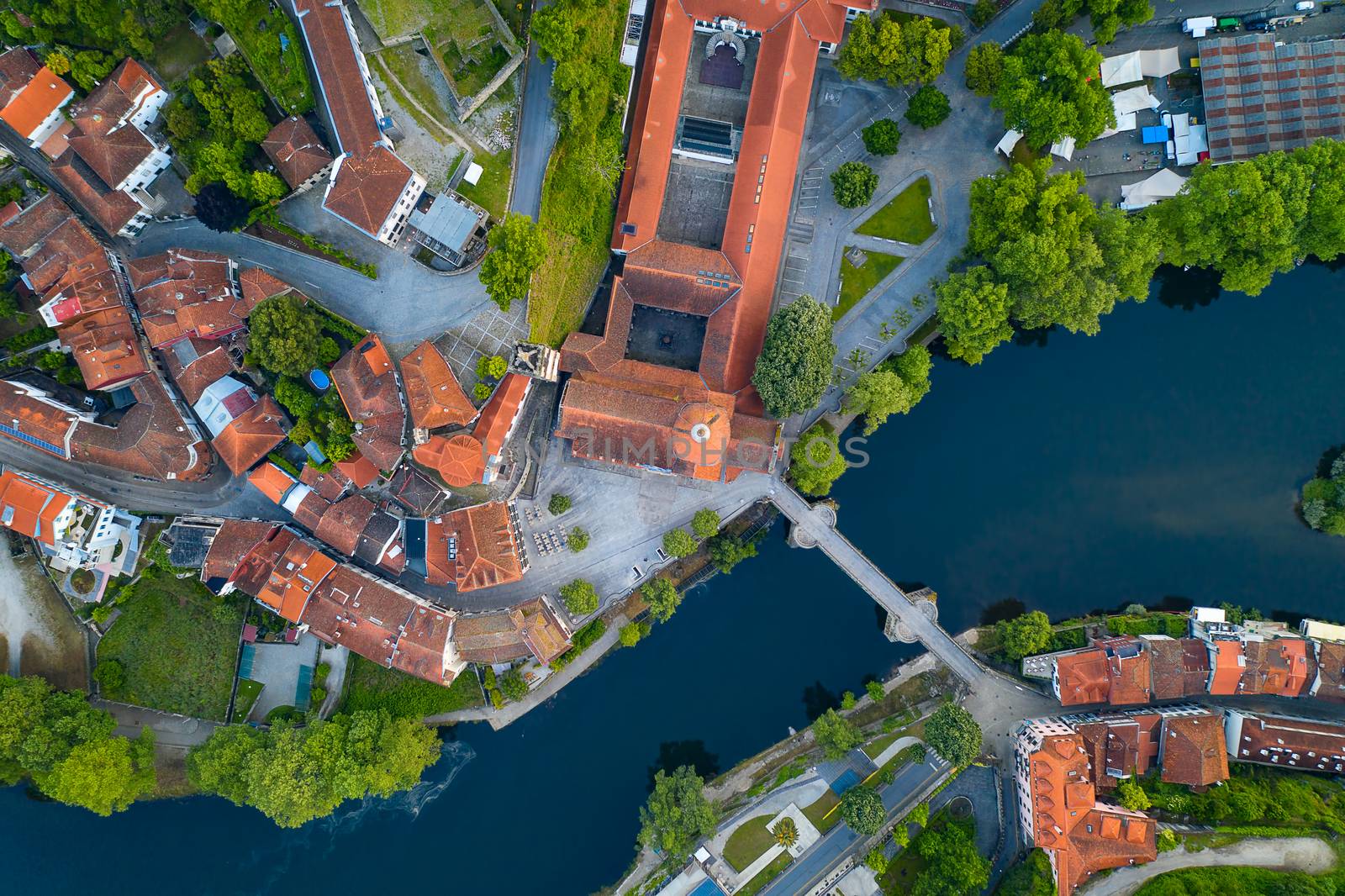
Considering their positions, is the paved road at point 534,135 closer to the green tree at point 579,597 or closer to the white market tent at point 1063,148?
the green tree at point 579,597

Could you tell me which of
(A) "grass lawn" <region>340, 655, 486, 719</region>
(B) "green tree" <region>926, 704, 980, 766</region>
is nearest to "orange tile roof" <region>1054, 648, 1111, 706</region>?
(B) "green tree" <region>926, 704, 980, 766</region>

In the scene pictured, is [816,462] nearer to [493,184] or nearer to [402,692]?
[493,184]

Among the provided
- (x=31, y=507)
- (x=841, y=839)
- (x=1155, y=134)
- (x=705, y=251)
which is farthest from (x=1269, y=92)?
(x=31, y=507)

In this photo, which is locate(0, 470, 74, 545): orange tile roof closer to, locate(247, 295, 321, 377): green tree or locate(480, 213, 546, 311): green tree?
locate(247, 295, 321, 377): green tree

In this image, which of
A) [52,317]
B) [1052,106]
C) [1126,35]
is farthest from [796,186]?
[52,317]

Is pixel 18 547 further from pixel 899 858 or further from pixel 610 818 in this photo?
pixel 899 858
